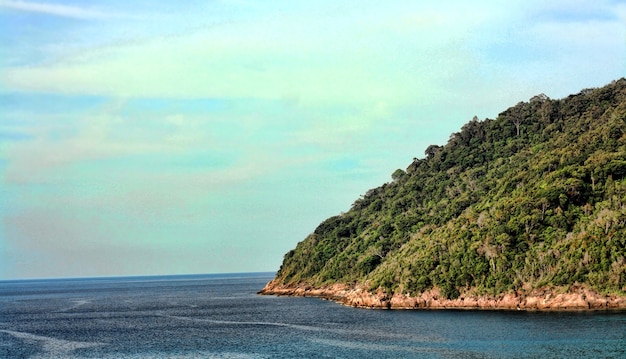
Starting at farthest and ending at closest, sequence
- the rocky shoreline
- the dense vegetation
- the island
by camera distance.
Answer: the dense vegetation, the island, the rocky shoreline

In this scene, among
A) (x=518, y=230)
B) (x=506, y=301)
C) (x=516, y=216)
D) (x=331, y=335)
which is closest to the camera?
(x=331, y=335)

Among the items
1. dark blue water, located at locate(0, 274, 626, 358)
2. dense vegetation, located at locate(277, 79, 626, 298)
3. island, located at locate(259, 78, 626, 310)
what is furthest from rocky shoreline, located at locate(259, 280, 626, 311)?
dark blue water, located at locate(0, 274, 626, 358)

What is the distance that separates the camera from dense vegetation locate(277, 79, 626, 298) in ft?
347

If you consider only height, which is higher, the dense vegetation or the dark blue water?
the dense vegetation

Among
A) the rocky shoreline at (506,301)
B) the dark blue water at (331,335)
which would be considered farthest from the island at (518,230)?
the dark blue water at (331,335)

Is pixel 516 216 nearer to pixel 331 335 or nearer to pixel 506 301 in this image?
pixel 506 301

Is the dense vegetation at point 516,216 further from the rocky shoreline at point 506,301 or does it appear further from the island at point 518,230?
the rocky shoreline at point 506,301

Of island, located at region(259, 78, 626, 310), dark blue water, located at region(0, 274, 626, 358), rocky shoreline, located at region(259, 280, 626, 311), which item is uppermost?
island, located at region(259, 78, 626, 310)

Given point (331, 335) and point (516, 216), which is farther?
point (516, 216)

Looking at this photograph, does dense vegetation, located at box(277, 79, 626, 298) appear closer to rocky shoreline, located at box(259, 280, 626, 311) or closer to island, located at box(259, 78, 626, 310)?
island, located at box(259, 78, 626, 310)

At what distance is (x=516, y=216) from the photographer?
4633 inches

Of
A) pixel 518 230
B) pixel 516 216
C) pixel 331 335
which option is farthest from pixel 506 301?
pixel 331 335

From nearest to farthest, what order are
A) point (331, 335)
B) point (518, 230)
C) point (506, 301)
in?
point (331, 335) → point (506, 301) → point (518, 230)

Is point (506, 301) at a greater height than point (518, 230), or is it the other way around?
point (518, 230)
